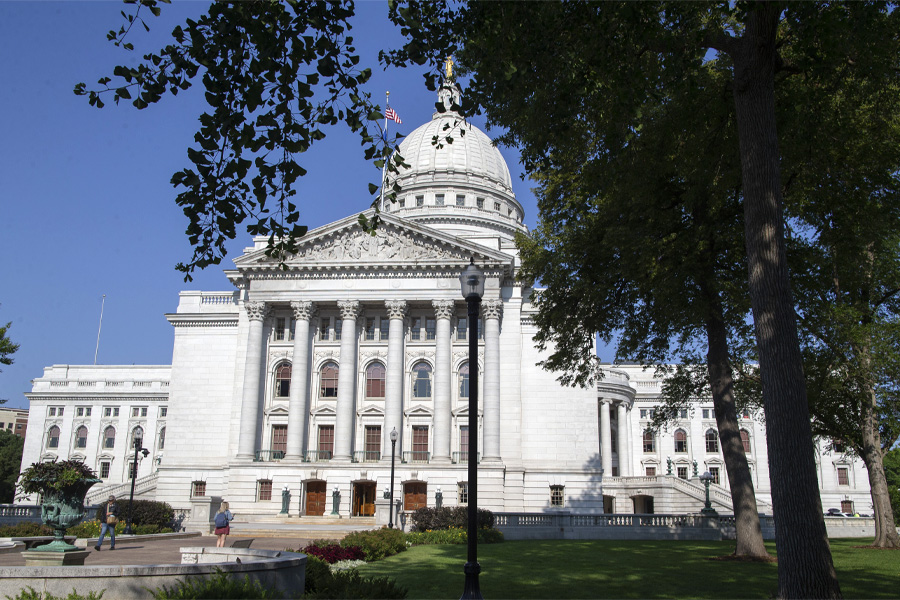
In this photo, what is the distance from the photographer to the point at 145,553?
88.1 feet

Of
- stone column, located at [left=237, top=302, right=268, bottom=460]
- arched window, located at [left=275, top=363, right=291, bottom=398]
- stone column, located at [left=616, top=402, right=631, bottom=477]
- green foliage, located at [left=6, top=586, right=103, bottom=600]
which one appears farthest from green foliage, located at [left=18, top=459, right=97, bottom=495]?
stone column, located at [left=616, top=402, right=631, bottom=477]

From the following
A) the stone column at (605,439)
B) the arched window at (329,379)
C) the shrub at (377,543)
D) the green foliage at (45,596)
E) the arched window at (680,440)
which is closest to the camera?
the green foliage at (45,596)

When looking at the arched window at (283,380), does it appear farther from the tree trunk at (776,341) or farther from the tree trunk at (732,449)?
the tree trunk at (776,341)

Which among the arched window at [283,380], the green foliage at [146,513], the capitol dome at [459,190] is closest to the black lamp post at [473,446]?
the green foliage at [146,513]

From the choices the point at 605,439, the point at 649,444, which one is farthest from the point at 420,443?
the point at 649,444

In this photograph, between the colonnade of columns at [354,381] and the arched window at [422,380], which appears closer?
the colonnade of columns at [354,381]

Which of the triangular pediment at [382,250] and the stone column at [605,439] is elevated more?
the triangular pediment at [382,250]

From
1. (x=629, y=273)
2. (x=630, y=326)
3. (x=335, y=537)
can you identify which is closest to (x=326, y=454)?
(x=335, y=537)

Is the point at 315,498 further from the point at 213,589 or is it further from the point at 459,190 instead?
the point at 213,589

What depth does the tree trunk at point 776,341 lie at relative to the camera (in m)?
11.3

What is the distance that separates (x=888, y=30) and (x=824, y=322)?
13.9 meters

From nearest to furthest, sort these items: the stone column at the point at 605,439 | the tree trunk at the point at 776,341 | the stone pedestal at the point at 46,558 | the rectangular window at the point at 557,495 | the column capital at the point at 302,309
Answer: the tree trunk at the point at 776,341
the stone pedestal at the point at 46,558
the rectangular window at the point at 557,495
the column capital at the point at 302,309
the stone column at the point at 605,439

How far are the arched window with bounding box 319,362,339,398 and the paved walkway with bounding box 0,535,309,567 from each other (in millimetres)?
17111

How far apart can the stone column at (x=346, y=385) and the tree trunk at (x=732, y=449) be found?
31.2 m
